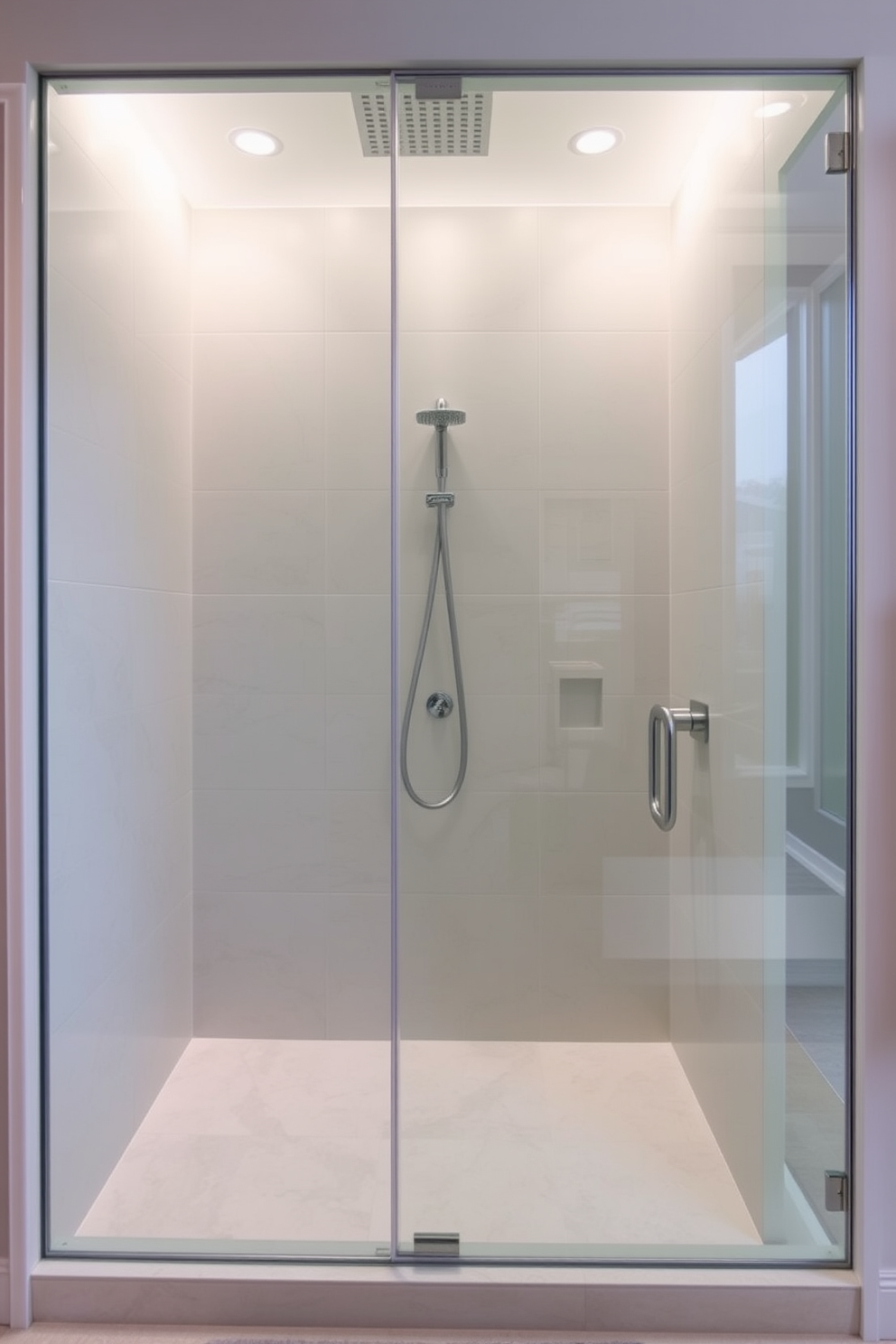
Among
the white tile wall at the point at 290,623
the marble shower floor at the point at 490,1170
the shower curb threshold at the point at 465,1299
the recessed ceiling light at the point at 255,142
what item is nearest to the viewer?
the shower curb threshold at the point at 465,1299

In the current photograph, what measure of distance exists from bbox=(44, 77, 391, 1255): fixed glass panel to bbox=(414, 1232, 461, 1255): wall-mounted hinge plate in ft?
0.29

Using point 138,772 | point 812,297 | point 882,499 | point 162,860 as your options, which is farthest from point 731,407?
point 162,860

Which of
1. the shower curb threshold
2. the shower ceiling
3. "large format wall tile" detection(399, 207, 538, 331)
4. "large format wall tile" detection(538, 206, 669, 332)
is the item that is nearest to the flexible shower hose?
"large format wall tile" detection(399, 207, 538, 331)

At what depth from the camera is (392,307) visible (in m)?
1.61

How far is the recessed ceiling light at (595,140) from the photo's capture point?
163 cm

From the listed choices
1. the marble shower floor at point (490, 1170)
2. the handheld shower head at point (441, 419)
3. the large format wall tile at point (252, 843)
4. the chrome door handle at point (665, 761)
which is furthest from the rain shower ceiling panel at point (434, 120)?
the marble shower floor at point (490, 1170)

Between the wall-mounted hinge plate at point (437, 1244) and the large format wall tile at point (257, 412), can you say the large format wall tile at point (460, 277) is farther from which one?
the wall-mounted hinge plate at point (437, 1244)

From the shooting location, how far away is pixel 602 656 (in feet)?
5.47

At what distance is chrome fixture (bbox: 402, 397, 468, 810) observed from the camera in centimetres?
164

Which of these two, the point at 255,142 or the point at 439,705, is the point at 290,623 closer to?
the point at 439,705

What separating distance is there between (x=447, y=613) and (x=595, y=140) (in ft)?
3.25

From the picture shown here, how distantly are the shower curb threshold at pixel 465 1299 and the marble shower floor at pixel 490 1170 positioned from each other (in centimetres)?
7

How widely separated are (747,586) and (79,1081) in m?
1.72

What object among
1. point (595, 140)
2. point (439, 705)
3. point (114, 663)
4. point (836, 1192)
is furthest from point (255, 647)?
point (836, 1192)
